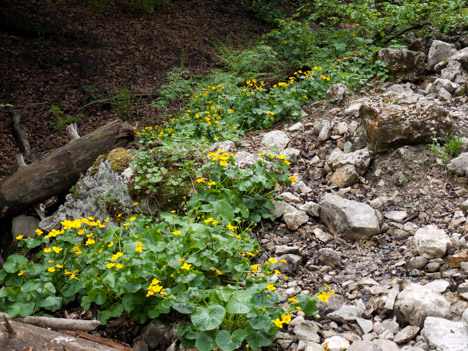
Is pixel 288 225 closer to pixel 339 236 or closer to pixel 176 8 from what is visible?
pixel 339 236

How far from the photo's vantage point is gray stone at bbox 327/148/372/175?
13.4ft

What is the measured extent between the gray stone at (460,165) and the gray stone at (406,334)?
178cm

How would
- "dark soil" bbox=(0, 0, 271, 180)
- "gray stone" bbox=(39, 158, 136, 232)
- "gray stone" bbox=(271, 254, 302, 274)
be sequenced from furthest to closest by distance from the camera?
"dark soil" bbox=(0, 0, 271, 180)
"gray stone" bbox=(39, 158, 136, 232)
"gray stone" bbox=(271, 254, 302, 274)

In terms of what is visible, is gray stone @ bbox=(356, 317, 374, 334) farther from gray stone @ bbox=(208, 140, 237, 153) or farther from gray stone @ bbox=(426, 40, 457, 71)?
gray stone @ bbox=(426, 40, 457, 71)

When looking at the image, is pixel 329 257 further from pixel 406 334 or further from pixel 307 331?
pixel 406 334

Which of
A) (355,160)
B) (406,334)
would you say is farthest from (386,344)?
(355,160)

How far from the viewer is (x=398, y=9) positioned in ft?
20.9

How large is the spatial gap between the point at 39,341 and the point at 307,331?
5.79 ft

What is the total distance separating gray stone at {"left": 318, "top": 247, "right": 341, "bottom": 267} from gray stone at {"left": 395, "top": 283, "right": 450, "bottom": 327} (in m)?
0.68

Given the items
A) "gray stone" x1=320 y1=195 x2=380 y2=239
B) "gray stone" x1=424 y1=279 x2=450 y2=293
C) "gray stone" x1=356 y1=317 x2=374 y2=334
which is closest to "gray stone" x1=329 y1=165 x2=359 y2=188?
"gray stone" x1=320 y1=195 x2=380 y2=239

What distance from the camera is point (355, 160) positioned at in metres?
4.12

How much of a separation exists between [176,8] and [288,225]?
9.80 meters

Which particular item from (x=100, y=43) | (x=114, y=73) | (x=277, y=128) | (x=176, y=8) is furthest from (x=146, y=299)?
(x=176, y=8)

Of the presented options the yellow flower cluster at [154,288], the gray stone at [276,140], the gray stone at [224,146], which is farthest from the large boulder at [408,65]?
the yellow flower cluster at [154,288]
